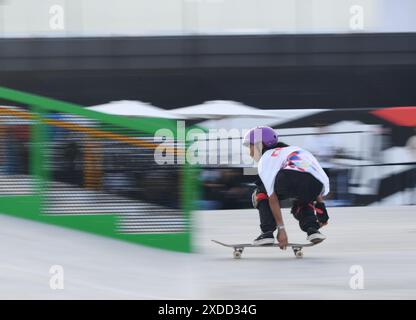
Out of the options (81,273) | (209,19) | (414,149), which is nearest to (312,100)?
(209,19)

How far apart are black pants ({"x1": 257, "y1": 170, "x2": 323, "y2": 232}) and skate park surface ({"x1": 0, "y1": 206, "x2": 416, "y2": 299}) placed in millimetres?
380

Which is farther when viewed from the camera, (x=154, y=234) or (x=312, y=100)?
(x=312, y=100)

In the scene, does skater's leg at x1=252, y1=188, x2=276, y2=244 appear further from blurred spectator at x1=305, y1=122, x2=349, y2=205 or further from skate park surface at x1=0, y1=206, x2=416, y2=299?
blurred spectator at x1=305, y1=122, x2=349, y2=205

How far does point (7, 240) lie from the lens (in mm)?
9719

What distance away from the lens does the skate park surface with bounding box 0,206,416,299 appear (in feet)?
26.2

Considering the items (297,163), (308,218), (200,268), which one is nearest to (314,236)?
(308,218)

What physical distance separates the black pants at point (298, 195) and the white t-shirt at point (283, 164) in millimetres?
51

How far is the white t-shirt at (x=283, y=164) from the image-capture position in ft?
32.3

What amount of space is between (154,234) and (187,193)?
1.84 ft

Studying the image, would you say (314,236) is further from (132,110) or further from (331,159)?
(132,110)

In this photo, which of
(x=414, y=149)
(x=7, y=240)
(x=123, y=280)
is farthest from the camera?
(x=414, y=149)

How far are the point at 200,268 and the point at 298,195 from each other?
1289mm

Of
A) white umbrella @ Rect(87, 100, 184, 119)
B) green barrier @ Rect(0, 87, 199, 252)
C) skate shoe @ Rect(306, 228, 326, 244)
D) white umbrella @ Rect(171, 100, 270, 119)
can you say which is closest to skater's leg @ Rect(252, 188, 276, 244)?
skate shoe @ Rect(306, 228, 326, 244)

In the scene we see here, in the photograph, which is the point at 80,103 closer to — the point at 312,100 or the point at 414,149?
the point at 312,100
